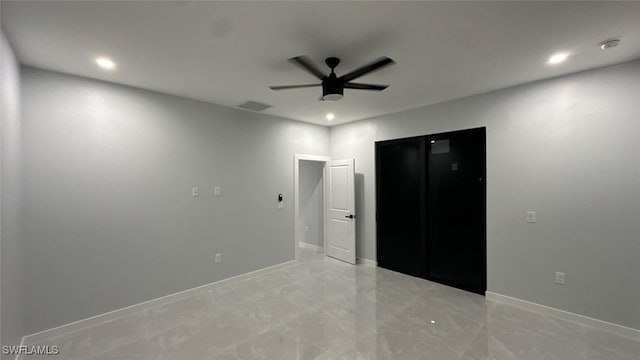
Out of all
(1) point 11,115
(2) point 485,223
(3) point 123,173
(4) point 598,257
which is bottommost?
(4) point 598,257

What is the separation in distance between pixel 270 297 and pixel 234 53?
288cm

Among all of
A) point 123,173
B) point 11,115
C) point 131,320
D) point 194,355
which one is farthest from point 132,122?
point 194,355

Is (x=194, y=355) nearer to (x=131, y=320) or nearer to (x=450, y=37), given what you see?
(x=131, y=320)

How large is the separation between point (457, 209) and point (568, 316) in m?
1.57

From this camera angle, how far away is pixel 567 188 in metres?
2.88

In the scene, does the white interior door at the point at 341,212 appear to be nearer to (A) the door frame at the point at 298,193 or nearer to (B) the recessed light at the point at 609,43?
(A) the door frame at the point at 298,193

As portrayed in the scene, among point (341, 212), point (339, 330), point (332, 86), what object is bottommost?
point (339, 330)

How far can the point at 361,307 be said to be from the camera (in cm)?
315

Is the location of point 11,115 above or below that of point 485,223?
above

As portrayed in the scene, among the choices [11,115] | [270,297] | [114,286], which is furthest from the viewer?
[270,297]

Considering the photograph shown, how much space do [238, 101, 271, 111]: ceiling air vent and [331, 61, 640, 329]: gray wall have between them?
8.99ft

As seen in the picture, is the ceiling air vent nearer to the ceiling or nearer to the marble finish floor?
the ceiling

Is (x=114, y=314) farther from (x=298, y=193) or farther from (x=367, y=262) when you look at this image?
(x=367, y=262)

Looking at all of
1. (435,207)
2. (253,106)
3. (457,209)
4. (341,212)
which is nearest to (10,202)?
(253,106)
